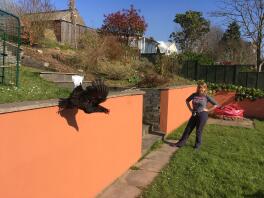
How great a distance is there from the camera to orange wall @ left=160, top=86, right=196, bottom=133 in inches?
342

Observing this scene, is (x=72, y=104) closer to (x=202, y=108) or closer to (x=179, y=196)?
(x=179, y=196)

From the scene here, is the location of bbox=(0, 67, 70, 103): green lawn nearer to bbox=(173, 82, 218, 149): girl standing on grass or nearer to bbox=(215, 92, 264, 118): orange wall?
bbox=(173, 82, 218, 149): girl standing on grass

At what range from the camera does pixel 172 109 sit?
9.30 metres

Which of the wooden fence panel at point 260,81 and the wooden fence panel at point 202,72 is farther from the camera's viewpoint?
the wooden fence panel at point 202,72

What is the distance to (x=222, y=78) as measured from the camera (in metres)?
15.9

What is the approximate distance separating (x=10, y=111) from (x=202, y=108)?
5287 mm

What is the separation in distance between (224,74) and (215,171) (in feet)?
35.2

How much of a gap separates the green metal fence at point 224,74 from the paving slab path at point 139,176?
30.0 feet

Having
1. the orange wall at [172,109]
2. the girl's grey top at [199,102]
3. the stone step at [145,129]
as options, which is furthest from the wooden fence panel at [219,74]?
the girl's grey top at [199,102]

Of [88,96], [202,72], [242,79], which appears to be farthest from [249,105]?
[88,96]

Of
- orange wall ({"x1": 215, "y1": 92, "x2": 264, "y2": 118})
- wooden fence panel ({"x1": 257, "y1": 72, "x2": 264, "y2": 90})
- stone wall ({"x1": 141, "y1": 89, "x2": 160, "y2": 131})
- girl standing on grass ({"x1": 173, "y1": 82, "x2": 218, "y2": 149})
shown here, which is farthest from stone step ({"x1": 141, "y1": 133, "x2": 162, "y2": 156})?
wooden fence panel ({"x1": 257, "y1": 72, "x2": 264, "y2": 90})

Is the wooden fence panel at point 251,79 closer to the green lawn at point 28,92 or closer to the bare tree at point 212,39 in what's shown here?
the green lawn at point 28,92

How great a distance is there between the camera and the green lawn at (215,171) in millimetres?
4973

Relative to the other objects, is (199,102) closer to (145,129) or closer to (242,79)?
(145,129)
